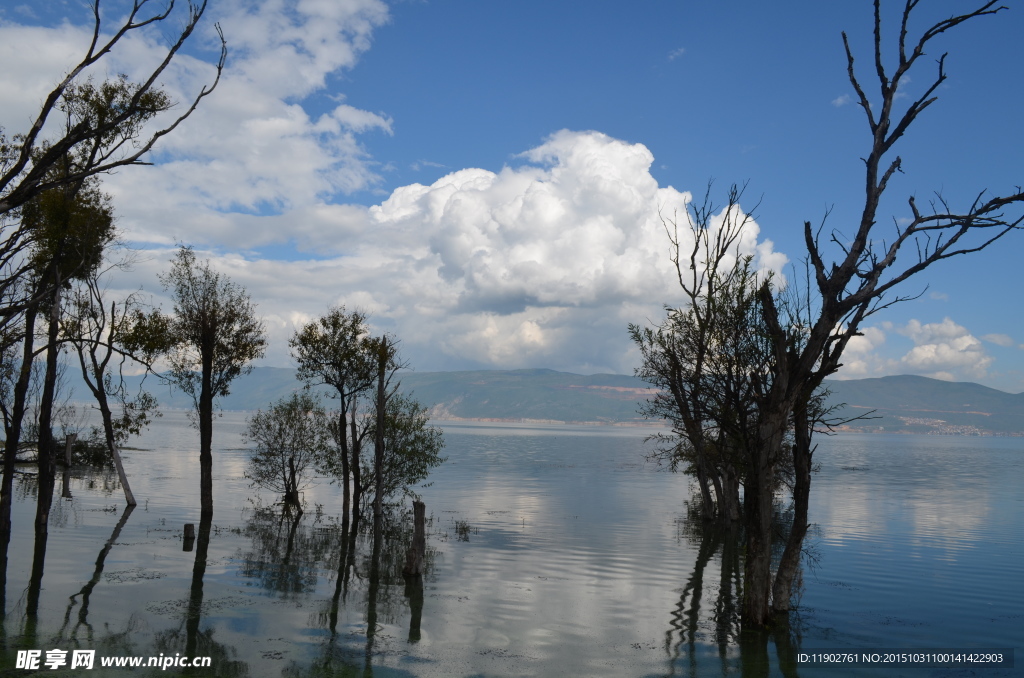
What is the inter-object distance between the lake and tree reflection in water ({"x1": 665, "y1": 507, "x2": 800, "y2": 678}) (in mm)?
102

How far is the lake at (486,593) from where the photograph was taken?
65.2 ft

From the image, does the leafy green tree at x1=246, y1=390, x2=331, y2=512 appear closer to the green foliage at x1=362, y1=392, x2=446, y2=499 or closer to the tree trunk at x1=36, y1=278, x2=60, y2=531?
the green foliage at x1=362, y1=392, x2=446, y2=499

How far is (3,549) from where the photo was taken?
76.2 feet

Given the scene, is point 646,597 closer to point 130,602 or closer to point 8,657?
point 130,602

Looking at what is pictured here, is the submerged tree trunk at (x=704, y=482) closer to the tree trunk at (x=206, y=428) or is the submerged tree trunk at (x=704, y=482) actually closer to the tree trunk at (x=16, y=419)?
the tree trunk at (x=206, y=428)

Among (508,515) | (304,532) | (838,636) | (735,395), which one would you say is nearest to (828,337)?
(735,395)

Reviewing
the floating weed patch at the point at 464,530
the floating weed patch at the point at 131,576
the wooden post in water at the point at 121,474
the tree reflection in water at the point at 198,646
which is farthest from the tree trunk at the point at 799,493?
the wooden post in water at the point at 121,474

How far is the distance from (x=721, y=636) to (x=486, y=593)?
9.75 m

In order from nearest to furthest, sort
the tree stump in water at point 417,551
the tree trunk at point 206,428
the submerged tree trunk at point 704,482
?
the tree stump in water at point 417,551, the tree trunk at point 206,428, the submerged tree trunk at point 704,482

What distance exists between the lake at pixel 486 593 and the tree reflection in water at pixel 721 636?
10 cm

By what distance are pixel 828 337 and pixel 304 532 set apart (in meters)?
34.7

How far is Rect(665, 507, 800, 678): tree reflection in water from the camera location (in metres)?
19.8

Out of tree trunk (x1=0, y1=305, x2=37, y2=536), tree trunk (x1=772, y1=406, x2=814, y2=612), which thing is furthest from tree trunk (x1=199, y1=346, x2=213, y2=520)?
tree trunk (x1=772, y1=406, x2=814, y2=612)

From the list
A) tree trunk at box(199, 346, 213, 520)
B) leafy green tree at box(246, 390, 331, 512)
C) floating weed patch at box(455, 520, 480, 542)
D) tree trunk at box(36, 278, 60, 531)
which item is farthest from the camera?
leafy green tree at box(246, 390, 331, 512)
